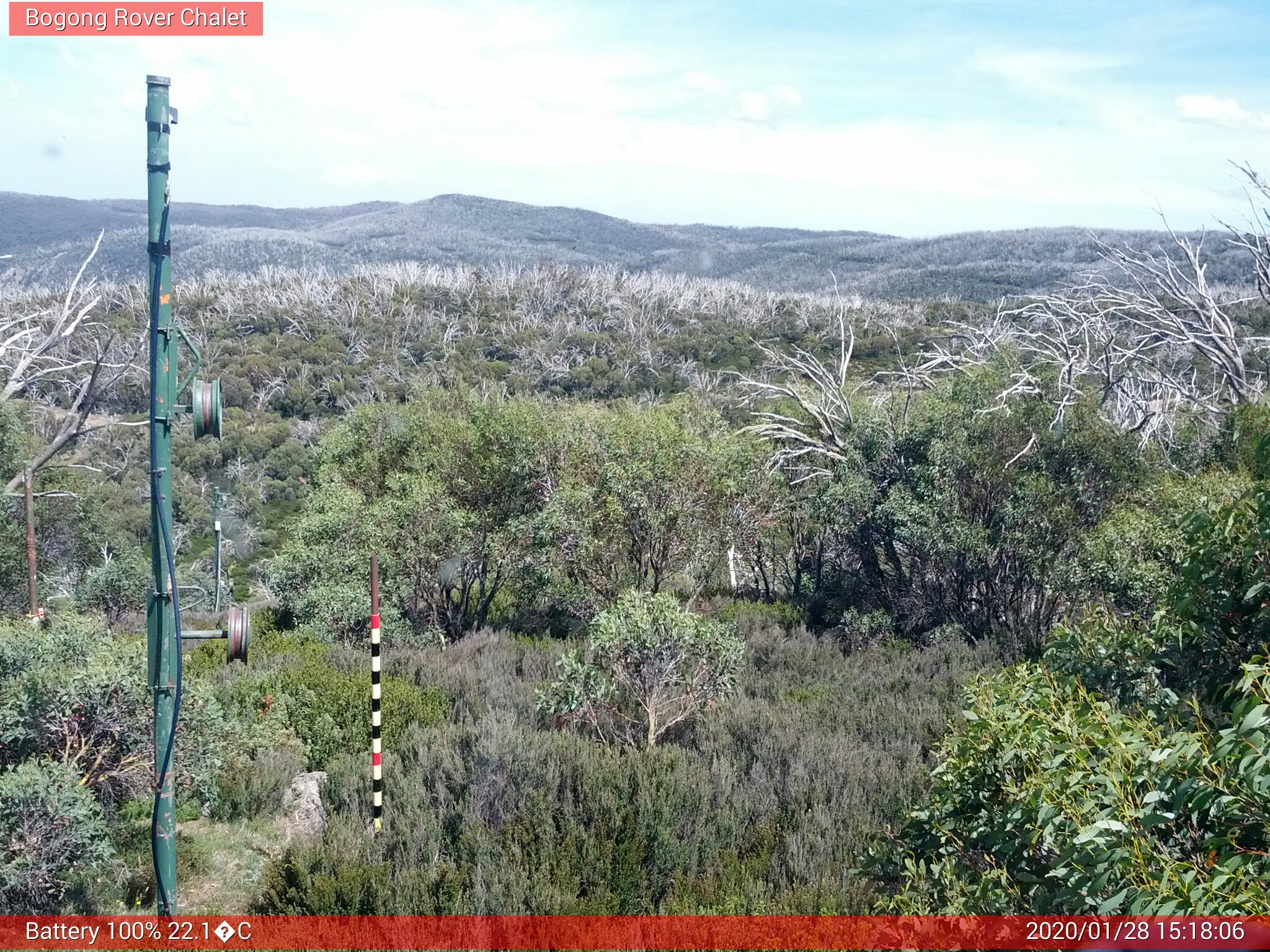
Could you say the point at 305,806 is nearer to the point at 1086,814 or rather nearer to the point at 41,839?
the point at 41,839

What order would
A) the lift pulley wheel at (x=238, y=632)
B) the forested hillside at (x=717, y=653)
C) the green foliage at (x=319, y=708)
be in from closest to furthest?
the forested hillside at (x=717, y=653)
the lift pulley wheel at (x=238, y=632)
the green foliage at (x=319, y=708)

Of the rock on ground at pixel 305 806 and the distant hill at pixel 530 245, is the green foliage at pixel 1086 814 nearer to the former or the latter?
the rock on ground at pixel 305 806

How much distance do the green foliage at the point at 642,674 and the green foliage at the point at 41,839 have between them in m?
4.34

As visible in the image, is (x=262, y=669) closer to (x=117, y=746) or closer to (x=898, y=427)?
(x=117, y=746)

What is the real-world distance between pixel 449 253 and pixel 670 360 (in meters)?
58.8

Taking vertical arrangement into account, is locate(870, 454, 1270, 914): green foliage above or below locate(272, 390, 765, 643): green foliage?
above

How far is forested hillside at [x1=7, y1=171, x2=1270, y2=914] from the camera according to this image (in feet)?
14.1

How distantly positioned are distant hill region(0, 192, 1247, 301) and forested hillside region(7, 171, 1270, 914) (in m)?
45.3

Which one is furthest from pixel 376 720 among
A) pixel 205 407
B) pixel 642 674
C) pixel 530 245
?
pixel 530 245

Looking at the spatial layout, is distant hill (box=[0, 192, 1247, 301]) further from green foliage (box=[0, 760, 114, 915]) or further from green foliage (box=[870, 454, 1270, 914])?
A: green foliage (box=[870, 454, 1270, 914])

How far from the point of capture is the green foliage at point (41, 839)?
604 centimetres

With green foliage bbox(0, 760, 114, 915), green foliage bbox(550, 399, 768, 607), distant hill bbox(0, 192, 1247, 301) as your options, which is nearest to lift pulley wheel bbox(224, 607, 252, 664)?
green foliage bbox(0, 760, 114, 915)

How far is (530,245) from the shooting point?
110375 millimetres

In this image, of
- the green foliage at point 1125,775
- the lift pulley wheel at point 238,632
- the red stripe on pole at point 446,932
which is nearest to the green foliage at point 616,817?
the red stripe on pole at point 446,932
